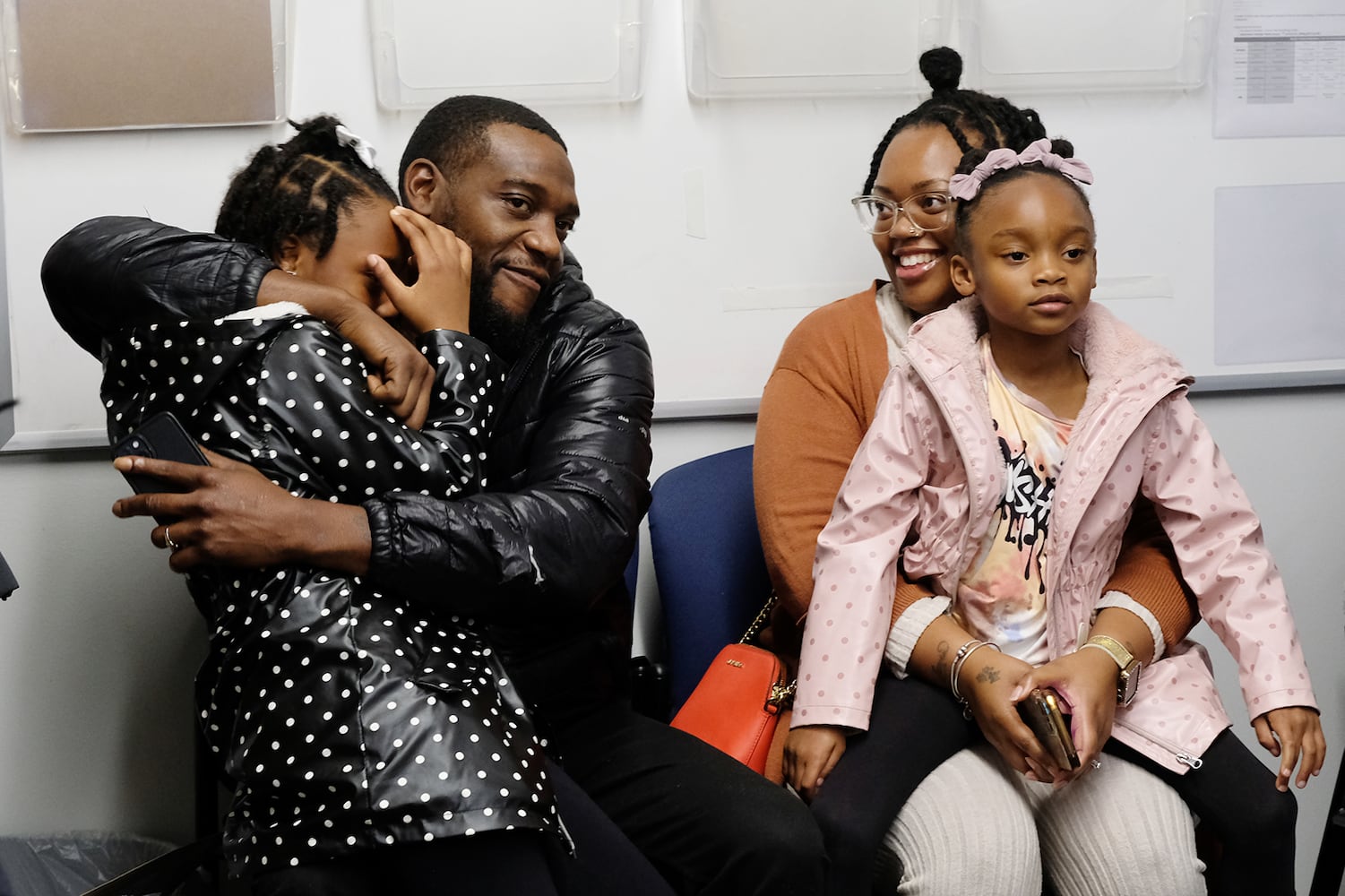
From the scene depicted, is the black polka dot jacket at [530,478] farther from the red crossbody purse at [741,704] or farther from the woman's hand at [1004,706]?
the woman's hand at [1004,706]

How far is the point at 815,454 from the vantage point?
1808mm

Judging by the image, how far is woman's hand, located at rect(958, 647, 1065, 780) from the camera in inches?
56.7

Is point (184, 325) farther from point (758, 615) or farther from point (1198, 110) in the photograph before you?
point (1198, 110)

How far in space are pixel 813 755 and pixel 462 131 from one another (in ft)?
3.27

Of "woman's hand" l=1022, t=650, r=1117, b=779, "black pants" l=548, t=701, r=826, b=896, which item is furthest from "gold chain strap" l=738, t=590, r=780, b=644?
"woman's hand" l=1022, t=650, r=1117, b=779

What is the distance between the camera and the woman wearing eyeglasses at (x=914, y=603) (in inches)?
56.4

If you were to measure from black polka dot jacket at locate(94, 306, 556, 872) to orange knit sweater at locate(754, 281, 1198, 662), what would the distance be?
1.76ft

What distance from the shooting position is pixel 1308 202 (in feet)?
7.94

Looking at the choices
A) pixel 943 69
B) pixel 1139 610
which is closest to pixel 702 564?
pixel 1139 610

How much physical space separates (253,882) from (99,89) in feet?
4.75

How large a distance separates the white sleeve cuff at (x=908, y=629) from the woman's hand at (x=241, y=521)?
27.7 inches

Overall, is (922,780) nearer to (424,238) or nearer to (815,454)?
(815,454)

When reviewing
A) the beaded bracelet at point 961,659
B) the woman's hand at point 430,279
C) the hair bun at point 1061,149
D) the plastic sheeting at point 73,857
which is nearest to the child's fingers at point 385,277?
the woman's hand at point 430,279

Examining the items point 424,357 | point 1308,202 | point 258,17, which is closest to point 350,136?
point 424,357
